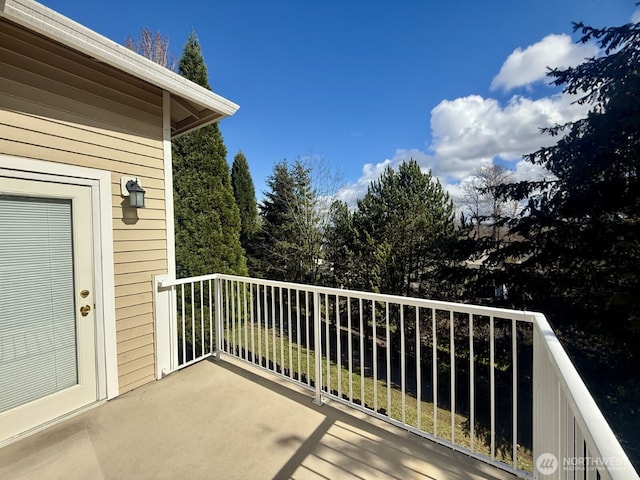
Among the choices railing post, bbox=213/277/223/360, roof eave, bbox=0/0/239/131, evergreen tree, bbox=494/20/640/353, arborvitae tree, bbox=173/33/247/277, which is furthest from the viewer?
arborvitae tree, bbox=173/33/247/277

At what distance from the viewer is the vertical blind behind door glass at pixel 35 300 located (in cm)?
226

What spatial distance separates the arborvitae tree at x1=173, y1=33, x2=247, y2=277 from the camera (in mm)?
5668

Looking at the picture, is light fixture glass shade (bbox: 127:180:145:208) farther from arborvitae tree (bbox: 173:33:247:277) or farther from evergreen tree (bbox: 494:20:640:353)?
evergreen tree (bbox: 494:20:640:353)

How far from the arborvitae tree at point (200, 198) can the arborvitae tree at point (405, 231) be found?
5.40 metres

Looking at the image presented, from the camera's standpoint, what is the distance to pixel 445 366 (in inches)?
349

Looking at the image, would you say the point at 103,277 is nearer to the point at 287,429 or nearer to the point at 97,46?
the point at 97,46

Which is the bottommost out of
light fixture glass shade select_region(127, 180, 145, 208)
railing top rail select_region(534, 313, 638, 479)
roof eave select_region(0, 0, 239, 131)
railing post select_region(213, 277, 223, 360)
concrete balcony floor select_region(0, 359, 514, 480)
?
concrete balcony floor select_region(0, 359, 514, 480)

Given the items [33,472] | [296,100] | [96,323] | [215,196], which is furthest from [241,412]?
[296,100]

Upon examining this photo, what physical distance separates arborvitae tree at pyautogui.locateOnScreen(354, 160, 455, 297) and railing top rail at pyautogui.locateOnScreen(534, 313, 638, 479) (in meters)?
8.84

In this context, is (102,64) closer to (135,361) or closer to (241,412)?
(135,361)

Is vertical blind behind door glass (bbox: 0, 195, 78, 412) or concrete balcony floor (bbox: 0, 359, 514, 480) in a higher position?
vertical blind behind door glass (bbox: 0, 195, 78, 412)

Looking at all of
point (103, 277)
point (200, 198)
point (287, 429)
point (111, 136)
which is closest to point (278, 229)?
point (200, 198)

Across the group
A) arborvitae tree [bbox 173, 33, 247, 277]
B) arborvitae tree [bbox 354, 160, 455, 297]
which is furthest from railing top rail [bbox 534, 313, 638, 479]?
arborvitae tree [bbox 354, 160, 455, 297]

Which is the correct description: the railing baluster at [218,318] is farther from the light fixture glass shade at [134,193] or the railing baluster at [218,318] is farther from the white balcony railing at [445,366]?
the light fixture glass shade at [134,193]
